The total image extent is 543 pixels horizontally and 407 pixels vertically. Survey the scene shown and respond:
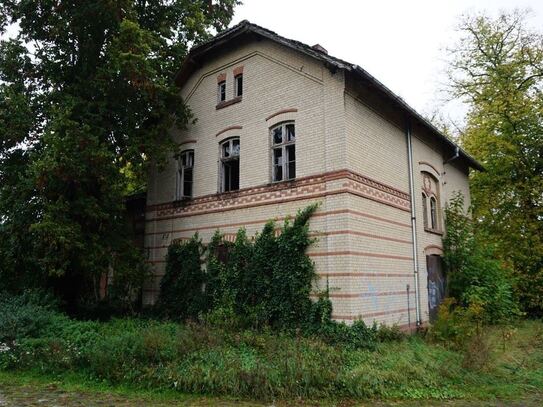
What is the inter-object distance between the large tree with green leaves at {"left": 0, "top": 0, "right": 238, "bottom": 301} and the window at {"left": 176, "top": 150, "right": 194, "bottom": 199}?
118cm

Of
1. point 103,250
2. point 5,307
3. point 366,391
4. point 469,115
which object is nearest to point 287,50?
point 103,250

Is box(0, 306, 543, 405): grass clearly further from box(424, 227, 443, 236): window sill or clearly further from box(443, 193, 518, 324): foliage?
box(424, 227, 443, 236): window sill

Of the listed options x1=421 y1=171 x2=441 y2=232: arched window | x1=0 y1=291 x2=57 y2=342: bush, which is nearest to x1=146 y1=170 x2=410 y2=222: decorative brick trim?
x1=421 y1=171 x2=441 y2=232: arched window

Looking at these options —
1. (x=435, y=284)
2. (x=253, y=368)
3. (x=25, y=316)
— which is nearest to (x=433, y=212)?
(x=435, y=284)

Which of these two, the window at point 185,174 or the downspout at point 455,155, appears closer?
the window at point 185,174

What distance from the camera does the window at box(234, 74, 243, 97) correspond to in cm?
1389

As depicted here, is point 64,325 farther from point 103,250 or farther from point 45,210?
point 45,210

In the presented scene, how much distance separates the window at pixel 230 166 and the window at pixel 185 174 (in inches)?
64.0

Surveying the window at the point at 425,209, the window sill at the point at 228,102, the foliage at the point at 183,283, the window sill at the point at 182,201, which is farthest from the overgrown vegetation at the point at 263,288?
the window at the point at 425,209

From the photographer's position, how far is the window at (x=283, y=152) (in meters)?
12.0

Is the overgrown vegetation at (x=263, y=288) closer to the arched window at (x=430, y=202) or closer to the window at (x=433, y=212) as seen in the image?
the arched window at (x=430, y=202)

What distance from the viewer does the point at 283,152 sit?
12.1 m

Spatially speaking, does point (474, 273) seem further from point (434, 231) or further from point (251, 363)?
point (251, 363)

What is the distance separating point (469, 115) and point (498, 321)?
1256cm
